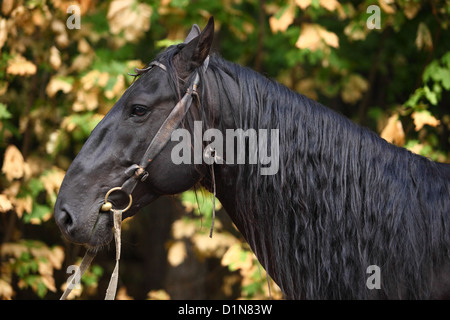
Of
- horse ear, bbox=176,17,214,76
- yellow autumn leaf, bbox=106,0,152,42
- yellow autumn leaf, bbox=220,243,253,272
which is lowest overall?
yellow autumn leaf, bbox=220,243,253,272

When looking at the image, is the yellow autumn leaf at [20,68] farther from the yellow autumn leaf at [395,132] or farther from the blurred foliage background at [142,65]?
the yellow autumn leaf at [395,132]

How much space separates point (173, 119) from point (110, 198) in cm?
47

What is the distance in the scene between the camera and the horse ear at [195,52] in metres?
2.24

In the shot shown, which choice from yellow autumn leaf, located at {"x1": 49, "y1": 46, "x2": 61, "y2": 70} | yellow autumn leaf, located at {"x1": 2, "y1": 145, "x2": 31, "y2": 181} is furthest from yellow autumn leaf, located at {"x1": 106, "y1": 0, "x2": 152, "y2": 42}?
yellow autumn leaf, located at {"x1": 2, "y1": 145, "x2": 31, "y2": 181}

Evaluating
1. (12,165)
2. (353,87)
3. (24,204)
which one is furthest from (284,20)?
(24,204)

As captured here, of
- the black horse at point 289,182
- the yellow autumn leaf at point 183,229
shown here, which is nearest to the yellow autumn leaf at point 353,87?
the yellow autumn leaf at point 183,229

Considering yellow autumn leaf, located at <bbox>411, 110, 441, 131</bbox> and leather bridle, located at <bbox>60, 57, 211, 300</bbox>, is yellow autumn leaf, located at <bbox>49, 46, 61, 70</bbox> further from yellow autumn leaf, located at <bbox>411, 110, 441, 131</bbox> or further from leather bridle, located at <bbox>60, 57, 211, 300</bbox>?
yellow autumn leaf, located at <bbox>411, 110, 441, 131</bbox>

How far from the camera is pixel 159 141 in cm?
224

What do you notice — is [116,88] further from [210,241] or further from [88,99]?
[210,241]

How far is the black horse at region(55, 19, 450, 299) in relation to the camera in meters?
2.15

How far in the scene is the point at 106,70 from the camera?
4.23m

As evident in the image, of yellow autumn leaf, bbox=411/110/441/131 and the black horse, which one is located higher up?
yellow autumn leaf, bbox=411/110/441/131

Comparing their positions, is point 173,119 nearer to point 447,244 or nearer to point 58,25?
point 447,244

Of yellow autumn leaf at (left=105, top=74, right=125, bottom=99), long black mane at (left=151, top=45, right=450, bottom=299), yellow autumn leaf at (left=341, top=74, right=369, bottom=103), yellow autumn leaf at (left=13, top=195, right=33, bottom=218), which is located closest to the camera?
long black mane at (left=151, top=45, right=450, bottom=299)
